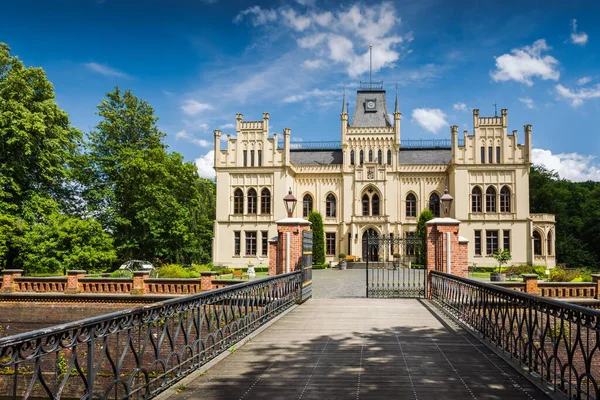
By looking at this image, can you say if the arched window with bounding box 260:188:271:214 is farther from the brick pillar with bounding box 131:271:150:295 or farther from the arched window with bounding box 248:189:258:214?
the brick pillar with bounding box 131:271:150:295

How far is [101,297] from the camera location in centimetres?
1705

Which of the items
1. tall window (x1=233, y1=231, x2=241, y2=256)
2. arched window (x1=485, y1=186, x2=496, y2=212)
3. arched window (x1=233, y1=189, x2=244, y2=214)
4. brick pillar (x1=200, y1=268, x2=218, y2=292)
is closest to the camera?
brick pillar (x1=200, y1=268, x2=218, y2=292)

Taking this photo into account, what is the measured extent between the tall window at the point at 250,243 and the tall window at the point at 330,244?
6.03m

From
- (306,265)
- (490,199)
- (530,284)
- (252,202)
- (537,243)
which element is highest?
(490,199)

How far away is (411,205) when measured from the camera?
3938cm

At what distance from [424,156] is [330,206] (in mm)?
9326

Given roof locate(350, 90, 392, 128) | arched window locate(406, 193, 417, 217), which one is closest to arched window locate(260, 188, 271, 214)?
roof locate(350, 90, 392, 128)

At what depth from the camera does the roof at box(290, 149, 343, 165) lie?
41466 millimetres

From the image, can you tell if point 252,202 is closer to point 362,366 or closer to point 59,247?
point 59,247

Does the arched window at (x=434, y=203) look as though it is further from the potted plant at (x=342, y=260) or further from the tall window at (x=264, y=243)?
the tall window at (x=264, y=243)

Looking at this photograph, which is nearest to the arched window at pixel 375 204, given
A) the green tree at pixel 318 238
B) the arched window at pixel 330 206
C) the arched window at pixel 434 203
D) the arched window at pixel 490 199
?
the arched window at pixel 330 206

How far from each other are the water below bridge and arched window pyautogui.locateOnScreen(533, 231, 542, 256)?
31510 millimetres

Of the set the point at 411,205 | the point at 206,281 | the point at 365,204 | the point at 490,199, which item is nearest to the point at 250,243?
the point at 365,204

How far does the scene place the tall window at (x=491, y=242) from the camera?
36469 millimetres
